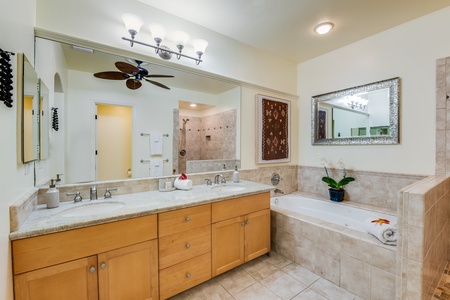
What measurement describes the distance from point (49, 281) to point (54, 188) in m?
0.63

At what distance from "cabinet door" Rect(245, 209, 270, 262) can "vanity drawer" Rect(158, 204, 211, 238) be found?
505 millimetres

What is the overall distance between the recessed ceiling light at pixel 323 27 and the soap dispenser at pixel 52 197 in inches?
117

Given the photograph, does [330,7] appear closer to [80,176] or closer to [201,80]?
[201,80]

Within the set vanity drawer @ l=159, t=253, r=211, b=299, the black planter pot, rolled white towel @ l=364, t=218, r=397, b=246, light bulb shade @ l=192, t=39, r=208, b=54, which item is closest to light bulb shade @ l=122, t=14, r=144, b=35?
light bulb shade @ l=192, t=39, r=208, b=54

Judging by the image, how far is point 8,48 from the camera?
3.25 ft

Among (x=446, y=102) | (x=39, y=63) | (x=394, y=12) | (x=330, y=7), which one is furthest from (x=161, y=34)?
(x=446, y=102)

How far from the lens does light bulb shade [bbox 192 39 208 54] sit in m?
2.08

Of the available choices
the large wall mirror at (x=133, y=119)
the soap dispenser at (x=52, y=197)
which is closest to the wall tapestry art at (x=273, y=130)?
the large wall mirror at (x=133, y=119)

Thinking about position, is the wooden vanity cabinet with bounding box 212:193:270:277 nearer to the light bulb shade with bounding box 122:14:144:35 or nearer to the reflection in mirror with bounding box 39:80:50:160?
the reflection in mirror with bounding box 39:80:50:160

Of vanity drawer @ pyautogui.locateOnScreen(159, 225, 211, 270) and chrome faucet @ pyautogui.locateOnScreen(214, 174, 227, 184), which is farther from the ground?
chrome faucet @ pyautogui.locateOnScreen(214, 174, 227, 184)

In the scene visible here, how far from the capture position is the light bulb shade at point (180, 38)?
6.38 ft

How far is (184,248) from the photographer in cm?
158

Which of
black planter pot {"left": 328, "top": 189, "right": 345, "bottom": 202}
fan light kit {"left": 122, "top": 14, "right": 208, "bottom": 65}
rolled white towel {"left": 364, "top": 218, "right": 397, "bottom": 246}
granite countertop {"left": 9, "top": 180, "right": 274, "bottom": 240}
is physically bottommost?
rolled white towel {"left": 364, "top": 218, "right": 397, "bottom": 246}

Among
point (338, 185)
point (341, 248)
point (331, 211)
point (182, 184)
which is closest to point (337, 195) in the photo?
point (338, 185)
